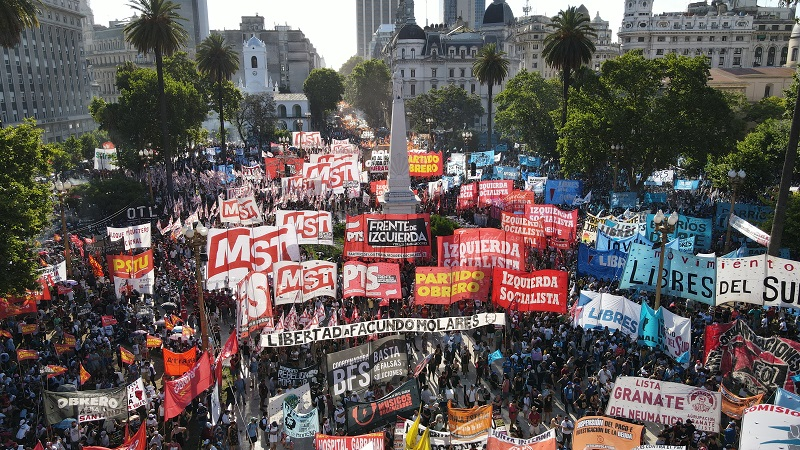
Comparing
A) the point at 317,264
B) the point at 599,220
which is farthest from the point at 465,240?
the point at 599,220


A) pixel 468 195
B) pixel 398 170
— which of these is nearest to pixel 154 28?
pixel 398 170

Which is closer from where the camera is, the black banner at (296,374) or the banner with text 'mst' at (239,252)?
the black banner at (296,374)

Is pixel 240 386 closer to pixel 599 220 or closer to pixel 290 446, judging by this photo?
pixel 290 446

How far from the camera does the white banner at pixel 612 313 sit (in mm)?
16719

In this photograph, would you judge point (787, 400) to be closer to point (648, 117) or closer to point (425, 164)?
point (648, 117)

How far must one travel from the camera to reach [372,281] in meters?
20.3

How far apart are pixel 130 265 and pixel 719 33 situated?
105m

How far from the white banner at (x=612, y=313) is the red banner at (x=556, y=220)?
7.75 meters

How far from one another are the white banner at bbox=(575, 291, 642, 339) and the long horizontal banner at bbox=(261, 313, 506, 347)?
8.56ft

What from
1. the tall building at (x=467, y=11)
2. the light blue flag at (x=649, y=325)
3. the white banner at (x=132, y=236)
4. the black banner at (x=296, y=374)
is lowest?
the black banner at (x=296, y=374)

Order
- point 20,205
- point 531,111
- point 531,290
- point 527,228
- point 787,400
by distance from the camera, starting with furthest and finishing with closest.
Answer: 1. point 531,111
2. point 527,228
3. point 20,205
4. point 531,290
5. point 787,400

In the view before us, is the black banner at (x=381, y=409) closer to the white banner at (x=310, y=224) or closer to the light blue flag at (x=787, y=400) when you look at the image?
the light blue flag at (x=787, y=400)

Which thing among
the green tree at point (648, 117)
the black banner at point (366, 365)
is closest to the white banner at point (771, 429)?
the black banner at point (366, 365)

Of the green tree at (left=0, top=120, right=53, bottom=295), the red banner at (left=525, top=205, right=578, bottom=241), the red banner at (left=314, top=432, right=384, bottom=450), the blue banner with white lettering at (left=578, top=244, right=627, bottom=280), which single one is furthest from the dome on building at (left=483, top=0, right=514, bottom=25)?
the red banner at (left=314, top=432, right=384, bottom=450)
